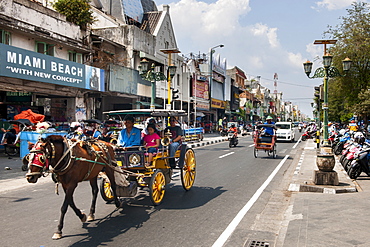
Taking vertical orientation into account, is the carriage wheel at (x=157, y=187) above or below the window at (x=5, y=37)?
below

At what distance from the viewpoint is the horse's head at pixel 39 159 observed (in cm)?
518

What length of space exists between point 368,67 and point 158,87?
18.7m

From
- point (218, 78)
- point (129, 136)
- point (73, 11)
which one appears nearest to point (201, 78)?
point (218, 78)

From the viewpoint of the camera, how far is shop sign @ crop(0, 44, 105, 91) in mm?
16266

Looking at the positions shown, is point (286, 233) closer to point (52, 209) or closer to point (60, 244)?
point (60, 244)

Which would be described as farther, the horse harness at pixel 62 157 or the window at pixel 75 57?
the window at pixel 75 57

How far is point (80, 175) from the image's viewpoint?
6055 mm

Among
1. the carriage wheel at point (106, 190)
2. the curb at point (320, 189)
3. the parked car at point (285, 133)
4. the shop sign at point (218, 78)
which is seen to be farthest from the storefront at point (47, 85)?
the shop sign at point (218, 78)

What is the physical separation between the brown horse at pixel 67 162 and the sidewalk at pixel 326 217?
139 inches

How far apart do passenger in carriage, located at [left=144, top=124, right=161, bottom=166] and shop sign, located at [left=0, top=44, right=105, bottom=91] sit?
10834mm

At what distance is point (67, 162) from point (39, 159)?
54 centimetres

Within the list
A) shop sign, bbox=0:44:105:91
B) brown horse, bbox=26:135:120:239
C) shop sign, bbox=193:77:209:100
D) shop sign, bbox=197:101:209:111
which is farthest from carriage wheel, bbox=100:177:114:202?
shop sign, bbox=197:101:209:111

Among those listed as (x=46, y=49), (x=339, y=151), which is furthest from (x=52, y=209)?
(x=339, y=151)

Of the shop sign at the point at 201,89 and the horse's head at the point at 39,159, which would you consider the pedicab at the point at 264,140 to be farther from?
the shop sign at the point at 201,89
